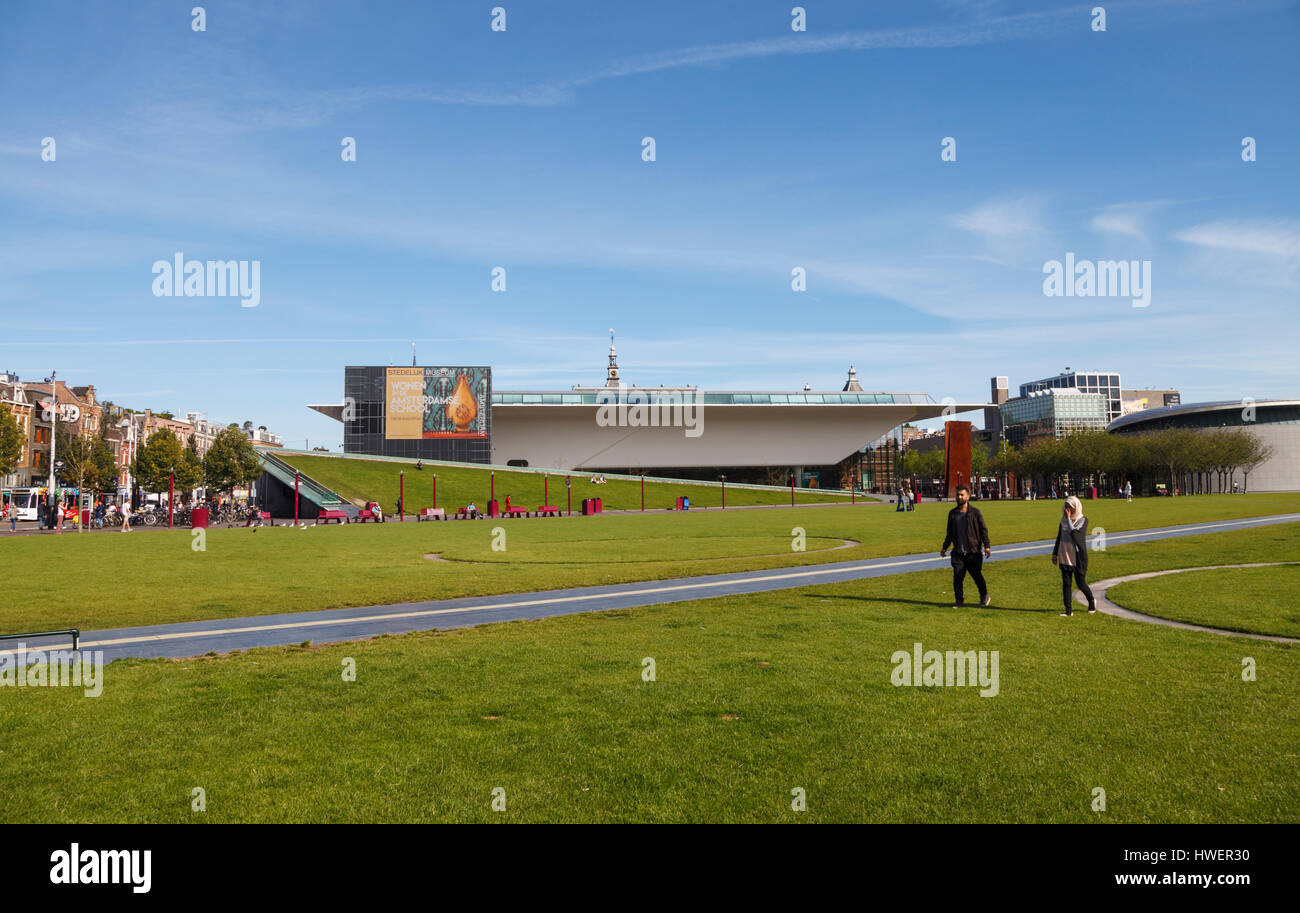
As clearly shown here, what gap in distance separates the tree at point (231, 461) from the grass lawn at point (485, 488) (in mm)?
4655

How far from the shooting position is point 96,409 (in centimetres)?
11100

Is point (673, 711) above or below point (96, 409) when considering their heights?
below

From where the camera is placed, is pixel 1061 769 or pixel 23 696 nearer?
pixel 1061 769

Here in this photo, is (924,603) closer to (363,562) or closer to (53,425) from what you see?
(363,562)

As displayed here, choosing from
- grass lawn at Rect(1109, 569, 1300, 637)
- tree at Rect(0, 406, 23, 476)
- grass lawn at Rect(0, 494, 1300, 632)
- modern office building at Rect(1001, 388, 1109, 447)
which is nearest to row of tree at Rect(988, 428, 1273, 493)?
modern office building at Rect(1001, 388, 1109, 447)

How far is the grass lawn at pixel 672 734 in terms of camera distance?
5.51 meters

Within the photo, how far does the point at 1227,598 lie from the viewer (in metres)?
14.6

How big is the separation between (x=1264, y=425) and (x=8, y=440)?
16193 centimetres

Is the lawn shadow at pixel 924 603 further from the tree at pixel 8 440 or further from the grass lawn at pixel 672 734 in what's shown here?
the tree at pixel 8 440

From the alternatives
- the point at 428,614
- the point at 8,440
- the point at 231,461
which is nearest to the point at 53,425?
the point at 8,440
